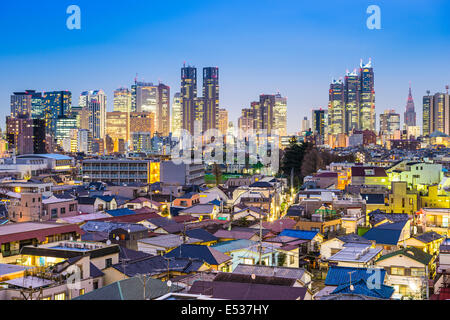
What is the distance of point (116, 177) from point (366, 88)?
182 feet

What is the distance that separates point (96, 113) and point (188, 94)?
15.0m

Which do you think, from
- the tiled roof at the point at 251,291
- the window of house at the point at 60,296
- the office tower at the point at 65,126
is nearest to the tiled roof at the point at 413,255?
the tiled roof at the point at 251,291

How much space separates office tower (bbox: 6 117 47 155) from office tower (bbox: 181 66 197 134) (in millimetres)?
27992

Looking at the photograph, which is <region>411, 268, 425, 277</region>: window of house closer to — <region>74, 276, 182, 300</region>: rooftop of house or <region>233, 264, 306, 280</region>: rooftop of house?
<region>233, 264, 306, 280</region>: rooftop of house

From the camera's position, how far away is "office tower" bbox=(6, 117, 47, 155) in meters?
51.3

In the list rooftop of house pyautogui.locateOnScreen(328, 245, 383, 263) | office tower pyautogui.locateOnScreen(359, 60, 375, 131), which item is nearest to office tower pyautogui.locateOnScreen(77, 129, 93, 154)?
office tower pyautogui.locateOnScreen(359, 60, 375, 131)

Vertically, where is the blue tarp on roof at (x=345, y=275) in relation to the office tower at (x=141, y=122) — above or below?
below

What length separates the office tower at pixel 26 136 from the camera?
5134 centimetres

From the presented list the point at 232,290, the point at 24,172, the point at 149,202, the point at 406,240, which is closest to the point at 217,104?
the point at 24,172

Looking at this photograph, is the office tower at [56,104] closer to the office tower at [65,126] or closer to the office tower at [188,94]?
the office tower at [65,126]

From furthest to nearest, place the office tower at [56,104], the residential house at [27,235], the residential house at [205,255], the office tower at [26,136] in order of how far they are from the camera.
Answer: the office tower at [56,104] < the office tower at [26,136] < the residential house at [27,235] < the residential house at [205,255]

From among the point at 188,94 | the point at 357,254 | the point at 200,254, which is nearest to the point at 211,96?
the point at 188,94

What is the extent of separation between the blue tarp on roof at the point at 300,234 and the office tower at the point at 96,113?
6721cm
